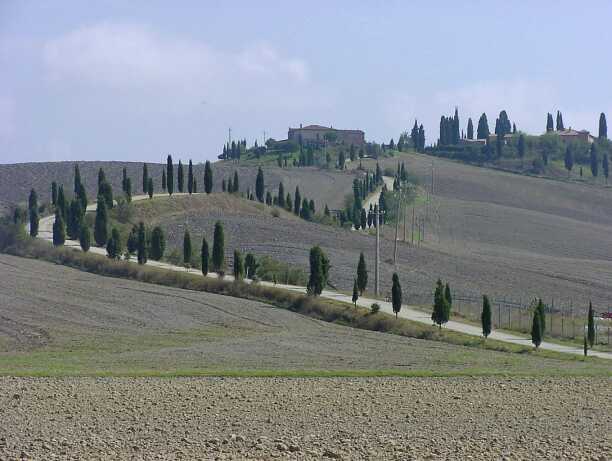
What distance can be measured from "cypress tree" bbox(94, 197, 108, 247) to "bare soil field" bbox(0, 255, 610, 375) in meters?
13.9

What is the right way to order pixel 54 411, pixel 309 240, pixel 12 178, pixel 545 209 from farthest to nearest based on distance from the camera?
pixel 545 209
pixel 12 178
pixel 309 240
pixel 54 411

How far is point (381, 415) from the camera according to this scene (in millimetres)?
20328

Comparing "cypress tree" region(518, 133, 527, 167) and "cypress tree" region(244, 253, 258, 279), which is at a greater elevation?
"cypress tree" region(518, 133, 527, 167)

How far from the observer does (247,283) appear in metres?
51.0

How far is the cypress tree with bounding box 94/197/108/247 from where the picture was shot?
66000 mm

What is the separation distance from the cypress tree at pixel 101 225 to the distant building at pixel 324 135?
11564 centimetres

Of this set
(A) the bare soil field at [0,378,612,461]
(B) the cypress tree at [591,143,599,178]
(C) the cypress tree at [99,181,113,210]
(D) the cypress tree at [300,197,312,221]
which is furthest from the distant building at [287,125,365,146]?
(A) the bare soil field at [0,378,612,461]

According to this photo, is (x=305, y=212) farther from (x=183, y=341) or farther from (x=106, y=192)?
(x=183, y=341)

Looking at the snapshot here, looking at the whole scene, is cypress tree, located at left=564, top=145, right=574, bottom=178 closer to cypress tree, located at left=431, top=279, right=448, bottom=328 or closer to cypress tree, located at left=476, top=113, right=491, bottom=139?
cypress tree, located at left=476, top=113, right=491, bottom=139

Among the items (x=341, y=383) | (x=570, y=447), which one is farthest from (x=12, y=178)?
(x=570, y=447)

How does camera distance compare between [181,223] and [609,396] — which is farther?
[181,223]

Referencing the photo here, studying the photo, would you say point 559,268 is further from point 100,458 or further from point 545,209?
point 100,458

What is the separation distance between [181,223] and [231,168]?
50933mm

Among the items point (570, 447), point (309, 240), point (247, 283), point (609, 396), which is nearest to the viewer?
point (570, 447)
